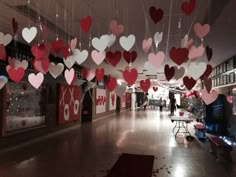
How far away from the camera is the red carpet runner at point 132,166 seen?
3.89 meters

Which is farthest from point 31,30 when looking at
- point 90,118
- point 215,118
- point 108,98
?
point 108,98

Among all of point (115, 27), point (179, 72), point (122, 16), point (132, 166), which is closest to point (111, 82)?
point (115, 27)

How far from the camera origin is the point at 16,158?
4.85 meters

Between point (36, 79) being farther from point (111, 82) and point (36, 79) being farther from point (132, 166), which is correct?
point (132, 166)

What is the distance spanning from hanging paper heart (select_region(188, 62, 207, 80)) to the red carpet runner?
95.9 inches

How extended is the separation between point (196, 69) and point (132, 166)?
2.89 m

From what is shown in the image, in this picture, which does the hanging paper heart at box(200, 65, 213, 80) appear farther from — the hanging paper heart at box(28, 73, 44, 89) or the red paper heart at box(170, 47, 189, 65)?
the hanging paper heart at box(28, 73, 44, 89)

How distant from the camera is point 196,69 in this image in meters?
2.09

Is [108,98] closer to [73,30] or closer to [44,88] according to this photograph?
[44,88]

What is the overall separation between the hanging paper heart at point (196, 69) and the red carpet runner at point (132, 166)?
243cm

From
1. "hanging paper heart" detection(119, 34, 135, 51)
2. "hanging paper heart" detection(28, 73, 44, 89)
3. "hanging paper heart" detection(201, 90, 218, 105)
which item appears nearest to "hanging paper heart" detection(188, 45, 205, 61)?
"hanging paper heart" detection(201, 90, 218, 105)

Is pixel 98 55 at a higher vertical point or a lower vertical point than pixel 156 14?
lower

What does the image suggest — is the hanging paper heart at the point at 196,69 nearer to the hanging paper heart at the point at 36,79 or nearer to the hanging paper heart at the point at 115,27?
the hanging paper heart at the point at 115,27

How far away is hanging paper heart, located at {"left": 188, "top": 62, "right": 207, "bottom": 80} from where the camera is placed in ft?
6.80
